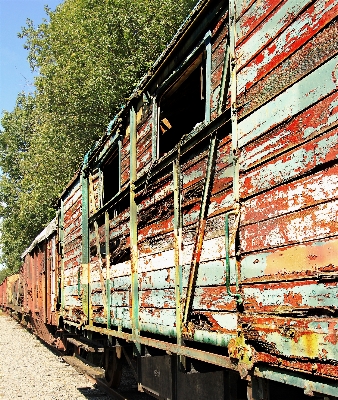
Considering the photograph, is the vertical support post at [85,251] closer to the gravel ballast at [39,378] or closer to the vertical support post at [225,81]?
the gravel ballast at [39,378]

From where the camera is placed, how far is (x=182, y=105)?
17.6ft

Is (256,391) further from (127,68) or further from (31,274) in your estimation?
(127,68)

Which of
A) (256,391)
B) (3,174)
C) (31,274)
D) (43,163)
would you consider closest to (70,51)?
(43,163)

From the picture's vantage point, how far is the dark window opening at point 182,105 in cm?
442

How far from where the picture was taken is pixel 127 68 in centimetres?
2308

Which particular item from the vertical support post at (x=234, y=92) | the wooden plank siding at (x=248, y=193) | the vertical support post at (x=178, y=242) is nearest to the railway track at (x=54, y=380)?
the wooden plank siding at (x=248, y=193)

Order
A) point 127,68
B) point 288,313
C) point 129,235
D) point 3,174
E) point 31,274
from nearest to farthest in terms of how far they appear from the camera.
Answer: point 288,313, point 129,235, point 31,274, point 127,68, point 3,174

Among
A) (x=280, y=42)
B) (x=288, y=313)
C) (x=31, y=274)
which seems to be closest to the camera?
(x=288, y=313)

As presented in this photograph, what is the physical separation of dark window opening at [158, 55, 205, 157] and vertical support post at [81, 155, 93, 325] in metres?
2.49

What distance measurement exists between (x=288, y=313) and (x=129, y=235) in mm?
3236

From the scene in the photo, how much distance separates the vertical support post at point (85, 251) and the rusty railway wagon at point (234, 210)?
1.43 m

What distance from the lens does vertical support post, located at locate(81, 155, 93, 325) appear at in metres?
7.56

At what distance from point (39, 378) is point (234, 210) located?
814cm

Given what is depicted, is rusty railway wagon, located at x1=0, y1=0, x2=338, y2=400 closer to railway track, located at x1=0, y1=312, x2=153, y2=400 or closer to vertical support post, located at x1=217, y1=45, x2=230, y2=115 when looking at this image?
vertical support post, located at x1=217, y1=45, x2=230, y2=115
